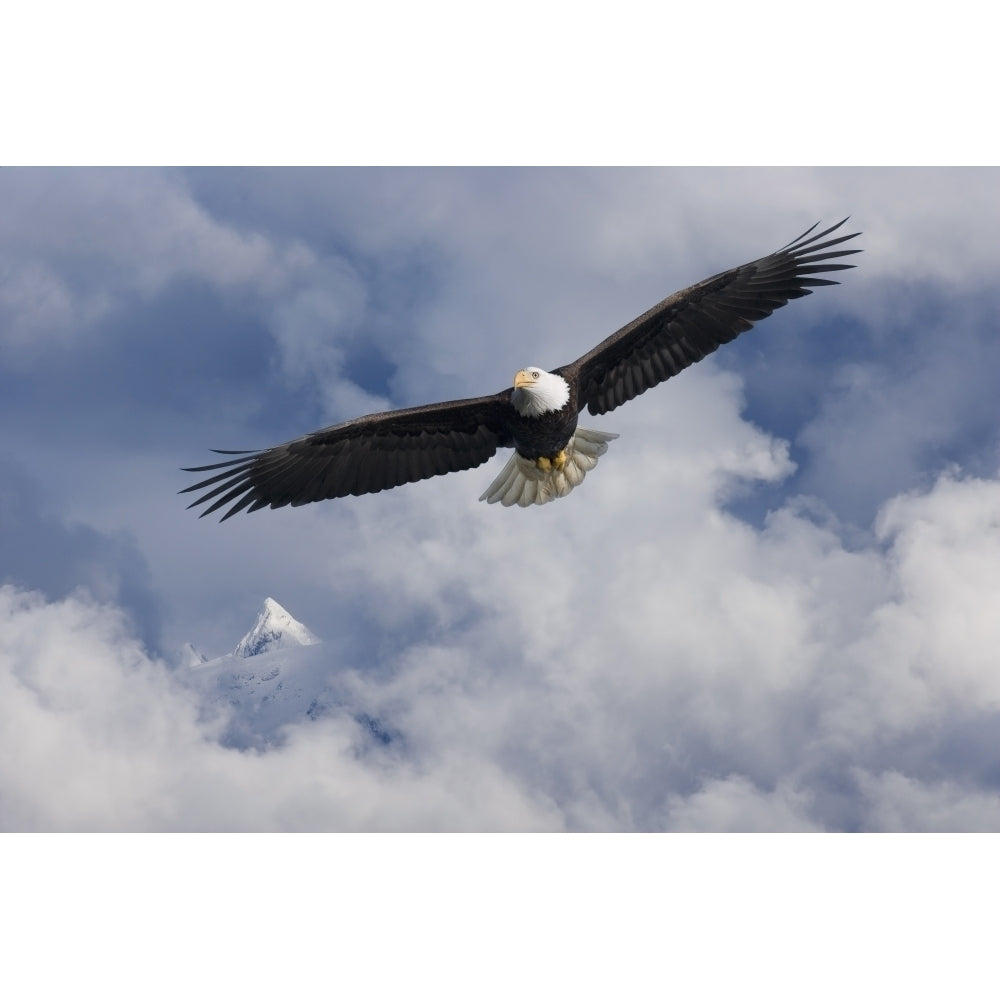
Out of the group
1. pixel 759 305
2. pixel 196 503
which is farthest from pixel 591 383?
pixel 196 503

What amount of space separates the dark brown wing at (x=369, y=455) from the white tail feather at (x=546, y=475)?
0.29m

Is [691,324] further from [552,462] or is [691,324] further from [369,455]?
[369,455]

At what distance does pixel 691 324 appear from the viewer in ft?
25.5

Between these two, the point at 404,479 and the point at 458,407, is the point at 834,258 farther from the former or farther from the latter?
the point at 404,479

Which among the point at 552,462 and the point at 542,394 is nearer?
the point at 542,394

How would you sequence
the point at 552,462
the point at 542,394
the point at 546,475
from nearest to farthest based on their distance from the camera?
the point at 542,394
the point at 552,462
the point at 546,475

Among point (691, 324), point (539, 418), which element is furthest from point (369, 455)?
point (691, 324)

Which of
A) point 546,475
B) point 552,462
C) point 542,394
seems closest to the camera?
point 542,394

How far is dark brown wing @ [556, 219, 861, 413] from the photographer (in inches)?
299

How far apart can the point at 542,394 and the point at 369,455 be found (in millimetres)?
1182

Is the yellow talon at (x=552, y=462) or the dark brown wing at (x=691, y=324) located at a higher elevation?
the dark brown wing at (x=691, y=324)

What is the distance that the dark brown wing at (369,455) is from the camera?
25.7 ft

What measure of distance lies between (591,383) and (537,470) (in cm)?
73

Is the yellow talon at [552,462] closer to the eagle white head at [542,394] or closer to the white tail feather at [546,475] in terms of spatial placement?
the white tail feather at [546,475]
